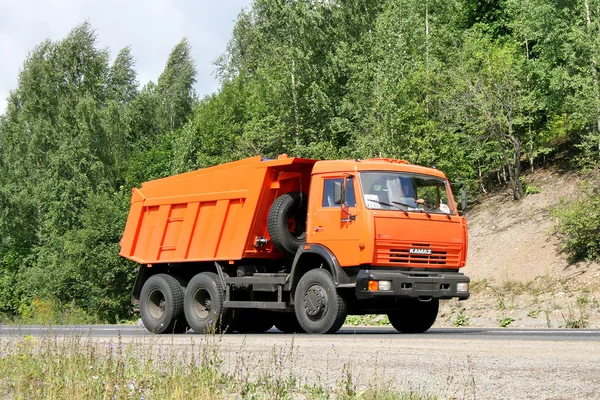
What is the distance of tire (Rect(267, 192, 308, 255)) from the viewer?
1544cm

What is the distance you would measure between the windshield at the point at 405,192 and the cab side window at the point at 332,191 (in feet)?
0.68

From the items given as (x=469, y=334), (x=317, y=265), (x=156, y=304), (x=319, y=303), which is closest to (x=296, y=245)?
(x=317, y=265)

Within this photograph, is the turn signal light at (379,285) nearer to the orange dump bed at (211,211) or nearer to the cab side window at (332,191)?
the cab side window at (332,191)

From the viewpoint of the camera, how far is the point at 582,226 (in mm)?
25188

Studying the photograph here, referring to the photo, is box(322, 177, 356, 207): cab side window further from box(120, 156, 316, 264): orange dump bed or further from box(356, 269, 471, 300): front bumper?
box(356, 269, 471, 300): front bumper

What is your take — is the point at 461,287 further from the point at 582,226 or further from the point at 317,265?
the point at 582,226

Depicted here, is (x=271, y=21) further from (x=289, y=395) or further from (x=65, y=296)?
(x=289, y=395)

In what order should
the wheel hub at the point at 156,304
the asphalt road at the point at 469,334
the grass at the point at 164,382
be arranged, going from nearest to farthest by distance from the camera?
1. the grass at the point at 164,382
2. the asphalt road at the point at 469,334
3. the wheel hub at the point at 156,304

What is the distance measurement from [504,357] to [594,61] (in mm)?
23871

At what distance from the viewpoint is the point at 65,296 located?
1592 inches

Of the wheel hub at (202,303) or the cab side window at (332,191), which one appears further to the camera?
the wheel hub at (202,303)

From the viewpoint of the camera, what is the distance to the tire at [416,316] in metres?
15.5

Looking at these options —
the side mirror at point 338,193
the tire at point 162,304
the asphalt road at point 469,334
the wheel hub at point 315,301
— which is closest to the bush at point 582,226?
the asphalt road at point 469,334

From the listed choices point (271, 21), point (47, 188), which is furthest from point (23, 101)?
point (271, 21)
